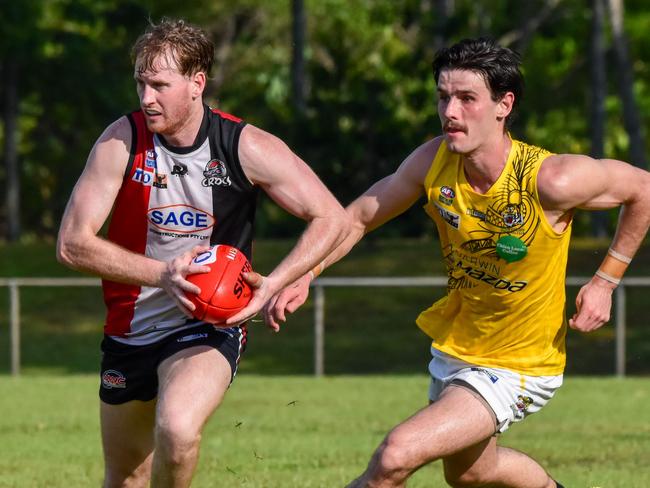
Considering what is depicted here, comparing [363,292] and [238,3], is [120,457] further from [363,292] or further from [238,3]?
[238,3]

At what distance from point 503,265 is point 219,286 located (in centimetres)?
140

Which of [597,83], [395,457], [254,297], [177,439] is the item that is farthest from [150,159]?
[597,83]

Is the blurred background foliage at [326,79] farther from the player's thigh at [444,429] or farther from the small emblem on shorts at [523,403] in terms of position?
the player's thigh at [444,429]

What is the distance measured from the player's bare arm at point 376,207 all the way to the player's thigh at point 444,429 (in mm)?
863

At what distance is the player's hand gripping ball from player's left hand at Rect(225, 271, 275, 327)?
22 mm

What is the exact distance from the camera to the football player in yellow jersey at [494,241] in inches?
249

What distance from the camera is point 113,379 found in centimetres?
661

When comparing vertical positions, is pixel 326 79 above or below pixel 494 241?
above

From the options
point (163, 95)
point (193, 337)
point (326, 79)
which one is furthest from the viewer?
point (326, 79)

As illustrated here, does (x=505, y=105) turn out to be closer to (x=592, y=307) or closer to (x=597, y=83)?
(x=592, y=307)

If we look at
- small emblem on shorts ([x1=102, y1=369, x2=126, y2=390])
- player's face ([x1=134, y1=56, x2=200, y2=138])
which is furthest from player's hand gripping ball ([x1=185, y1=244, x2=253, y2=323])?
small emblem on shorts ([x1=102, y1=369, x2=126, y2=390])

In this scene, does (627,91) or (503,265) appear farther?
(627,91)

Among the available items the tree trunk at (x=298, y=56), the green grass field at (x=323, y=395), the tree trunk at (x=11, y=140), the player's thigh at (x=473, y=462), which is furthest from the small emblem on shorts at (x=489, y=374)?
the tree trunk at (x=11, y=140)

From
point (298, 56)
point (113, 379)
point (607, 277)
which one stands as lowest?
point (113, 379)
